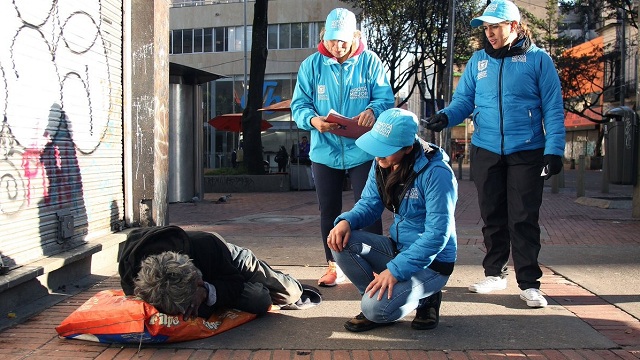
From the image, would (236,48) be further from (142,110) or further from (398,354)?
(398,354)

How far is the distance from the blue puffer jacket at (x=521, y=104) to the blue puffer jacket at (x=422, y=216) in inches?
33.4

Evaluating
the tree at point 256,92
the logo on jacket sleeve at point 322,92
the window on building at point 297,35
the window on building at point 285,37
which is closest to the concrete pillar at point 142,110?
the logo on jacket sleeve at point 322,92

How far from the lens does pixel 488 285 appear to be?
4.71 metres

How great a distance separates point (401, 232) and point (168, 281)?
4.74 ft

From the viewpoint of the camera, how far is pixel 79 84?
17.7 feet

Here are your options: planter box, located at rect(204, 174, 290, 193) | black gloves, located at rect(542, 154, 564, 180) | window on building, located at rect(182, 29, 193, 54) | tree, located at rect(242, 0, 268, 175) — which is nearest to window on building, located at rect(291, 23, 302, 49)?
window on building, located at rect(182, 29, 193, 54)

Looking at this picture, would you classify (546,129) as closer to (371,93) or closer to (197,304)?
(371,93)

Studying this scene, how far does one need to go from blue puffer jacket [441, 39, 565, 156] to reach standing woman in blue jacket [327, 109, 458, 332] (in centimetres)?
83

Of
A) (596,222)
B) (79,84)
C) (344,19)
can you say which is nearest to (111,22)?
(79,84)

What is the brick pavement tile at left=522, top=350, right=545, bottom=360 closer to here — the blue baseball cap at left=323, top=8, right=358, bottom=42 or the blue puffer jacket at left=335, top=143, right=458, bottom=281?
the blue puffer jacket at left=335, top=143, right=458, bottom=281

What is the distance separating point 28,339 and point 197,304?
3.49ft

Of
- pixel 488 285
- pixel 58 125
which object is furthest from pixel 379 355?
pixel 58 125

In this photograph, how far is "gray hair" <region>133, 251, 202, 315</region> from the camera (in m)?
3.23

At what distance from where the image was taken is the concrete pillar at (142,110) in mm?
6324
